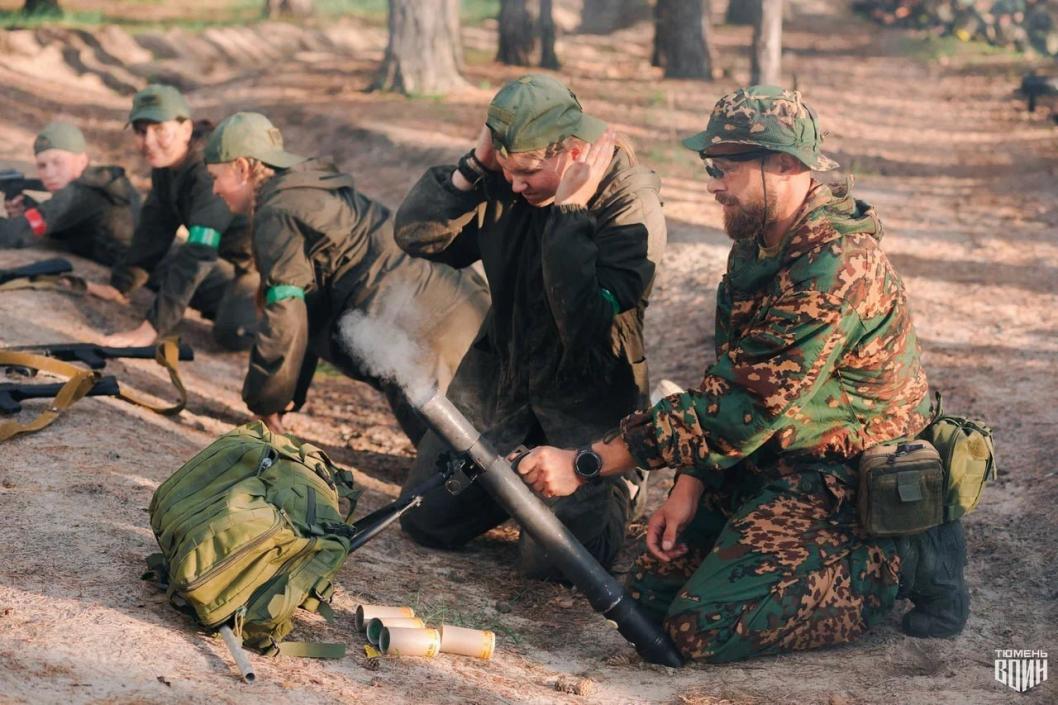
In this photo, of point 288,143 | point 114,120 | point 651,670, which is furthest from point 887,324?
point 114,120

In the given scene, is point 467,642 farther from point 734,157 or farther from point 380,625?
point 734,157

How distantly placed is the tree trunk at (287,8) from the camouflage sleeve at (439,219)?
19871 millimetres

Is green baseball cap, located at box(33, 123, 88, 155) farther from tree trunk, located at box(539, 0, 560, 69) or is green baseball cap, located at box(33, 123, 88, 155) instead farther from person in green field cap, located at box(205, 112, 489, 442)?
tree trunk, located at box(539, 0, 560, 69)

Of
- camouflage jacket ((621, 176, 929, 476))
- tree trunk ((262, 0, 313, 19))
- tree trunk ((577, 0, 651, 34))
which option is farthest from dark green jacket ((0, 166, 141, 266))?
tree trunk ((577, 0, 651, 34))

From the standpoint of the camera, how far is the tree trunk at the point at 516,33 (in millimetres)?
18578

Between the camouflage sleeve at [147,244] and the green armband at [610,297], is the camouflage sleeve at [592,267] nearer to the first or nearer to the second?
the green armband at [610,297]

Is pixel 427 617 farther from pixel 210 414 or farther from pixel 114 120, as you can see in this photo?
pixel 114 120

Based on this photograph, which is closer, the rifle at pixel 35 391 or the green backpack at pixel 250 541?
the green backpack at pixel 250 541

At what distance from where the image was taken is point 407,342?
6516mm

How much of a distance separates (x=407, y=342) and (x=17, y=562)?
106 inches

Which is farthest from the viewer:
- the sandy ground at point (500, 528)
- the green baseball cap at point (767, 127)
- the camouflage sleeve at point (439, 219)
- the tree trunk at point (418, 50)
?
the tree trunk at point (418, 50)

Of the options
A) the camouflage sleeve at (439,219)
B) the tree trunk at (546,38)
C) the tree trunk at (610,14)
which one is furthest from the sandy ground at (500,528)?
the tree trunk at (610,14)

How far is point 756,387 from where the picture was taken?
12.9 feet

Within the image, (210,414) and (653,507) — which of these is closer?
(653,507)
